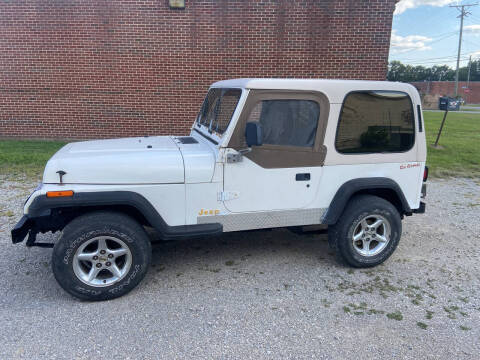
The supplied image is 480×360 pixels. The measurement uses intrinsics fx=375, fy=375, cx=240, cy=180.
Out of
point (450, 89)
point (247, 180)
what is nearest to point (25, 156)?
point (247, 180)

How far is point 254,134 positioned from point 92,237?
166cm

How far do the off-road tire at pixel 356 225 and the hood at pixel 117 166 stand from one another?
1.74m

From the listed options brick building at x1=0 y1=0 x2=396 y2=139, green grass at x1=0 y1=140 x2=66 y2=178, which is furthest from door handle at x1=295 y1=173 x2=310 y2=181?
brick building at x1=0 y1=0 x2=396 y2=139

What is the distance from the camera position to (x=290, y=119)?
3609mm

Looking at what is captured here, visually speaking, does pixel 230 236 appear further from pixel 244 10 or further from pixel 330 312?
pixel 244 10

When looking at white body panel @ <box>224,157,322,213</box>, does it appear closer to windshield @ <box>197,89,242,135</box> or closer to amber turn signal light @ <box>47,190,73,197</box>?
windshield @ <box>197,89,242,135</box>

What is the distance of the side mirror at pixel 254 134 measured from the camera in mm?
3289

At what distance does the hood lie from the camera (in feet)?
10.5

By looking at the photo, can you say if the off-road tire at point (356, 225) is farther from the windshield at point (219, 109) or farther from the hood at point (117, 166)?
the hood at point (117, 166)

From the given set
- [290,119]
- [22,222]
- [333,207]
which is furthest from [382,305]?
[22,222]

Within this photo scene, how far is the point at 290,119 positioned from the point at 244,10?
6903 mm

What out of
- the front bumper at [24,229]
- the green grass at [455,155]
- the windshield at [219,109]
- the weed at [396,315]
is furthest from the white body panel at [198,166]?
the green grass at [455,155]

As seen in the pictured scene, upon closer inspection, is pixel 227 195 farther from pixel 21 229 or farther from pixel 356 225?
pixel 21 229

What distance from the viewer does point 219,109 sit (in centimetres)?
398
